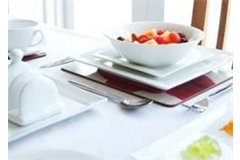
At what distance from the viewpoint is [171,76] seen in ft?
2.82

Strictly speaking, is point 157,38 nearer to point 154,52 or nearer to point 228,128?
point 154,52

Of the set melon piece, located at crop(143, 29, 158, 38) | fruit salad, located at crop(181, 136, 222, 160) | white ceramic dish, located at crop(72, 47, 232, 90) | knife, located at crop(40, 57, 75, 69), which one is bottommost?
fruit salad, located at crop(181, 136, 222, 160)

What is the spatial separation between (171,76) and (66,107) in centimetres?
25

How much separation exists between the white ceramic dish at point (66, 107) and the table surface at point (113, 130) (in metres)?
0.01

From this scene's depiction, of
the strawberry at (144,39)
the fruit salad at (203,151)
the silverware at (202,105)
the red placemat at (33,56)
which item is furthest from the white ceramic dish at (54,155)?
the red placemat at (33,56)

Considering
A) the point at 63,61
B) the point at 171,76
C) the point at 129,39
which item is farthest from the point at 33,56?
the point at 171,76

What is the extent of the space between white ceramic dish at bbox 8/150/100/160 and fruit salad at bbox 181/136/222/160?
15 centimetres

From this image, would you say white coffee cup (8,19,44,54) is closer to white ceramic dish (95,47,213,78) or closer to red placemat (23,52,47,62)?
red placemat (23,52,47,62)

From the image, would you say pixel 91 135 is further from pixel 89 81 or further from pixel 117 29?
pixel 117 29

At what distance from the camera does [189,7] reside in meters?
1.90

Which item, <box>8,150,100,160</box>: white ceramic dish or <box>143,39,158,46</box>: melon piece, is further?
<box>143,39,158,46</box>: melon piece

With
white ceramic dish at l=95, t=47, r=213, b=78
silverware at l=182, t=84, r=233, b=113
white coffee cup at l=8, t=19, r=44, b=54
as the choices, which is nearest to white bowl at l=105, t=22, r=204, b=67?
white ceramic dish at l=95, t=47, r=213, b=78

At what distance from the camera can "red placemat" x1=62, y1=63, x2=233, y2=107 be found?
0.81 m

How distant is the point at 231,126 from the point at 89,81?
1.10 ft
